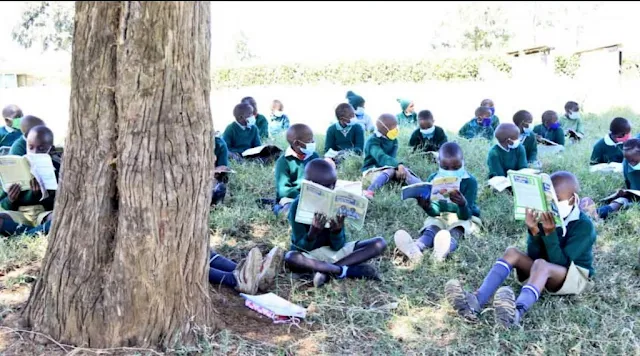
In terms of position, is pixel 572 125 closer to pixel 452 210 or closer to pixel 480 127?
pixel 480 127

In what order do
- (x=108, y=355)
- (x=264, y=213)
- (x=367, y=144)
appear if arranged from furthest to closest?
(x=367, y=144) < (x=264, y=213) < (x=108, y=355)

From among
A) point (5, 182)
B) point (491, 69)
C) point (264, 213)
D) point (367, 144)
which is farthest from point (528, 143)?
point (491, 69)

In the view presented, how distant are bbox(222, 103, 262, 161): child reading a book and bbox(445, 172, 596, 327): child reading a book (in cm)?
470

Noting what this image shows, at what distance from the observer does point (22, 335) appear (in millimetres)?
3213

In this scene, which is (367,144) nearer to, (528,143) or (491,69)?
(528,143)

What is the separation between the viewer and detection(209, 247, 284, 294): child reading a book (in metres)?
4.04

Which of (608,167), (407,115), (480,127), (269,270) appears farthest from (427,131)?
(269,270)

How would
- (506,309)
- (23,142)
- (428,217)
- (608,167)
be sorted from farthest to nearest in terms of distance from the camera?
(608,167)
(23,142)
(428,217)
(506,309)

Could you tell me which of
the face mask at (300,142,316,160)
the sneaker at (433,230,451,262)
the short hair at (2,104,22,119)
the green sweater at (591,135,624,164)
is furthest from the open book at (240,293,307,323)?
the short hair at (2,104,22,119)

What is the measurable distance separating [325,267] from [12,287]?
6.69 feet

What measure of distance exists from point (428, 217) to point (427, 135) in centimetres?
270

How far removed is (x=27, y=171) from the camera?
477 centimetres

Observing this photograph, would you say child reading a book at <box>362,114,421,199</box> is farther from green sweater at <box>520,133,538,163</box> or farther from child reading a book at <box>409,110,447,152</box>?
green sweater at <box>520,133,538,163</box>

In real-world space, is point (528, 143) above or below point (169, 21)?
below
